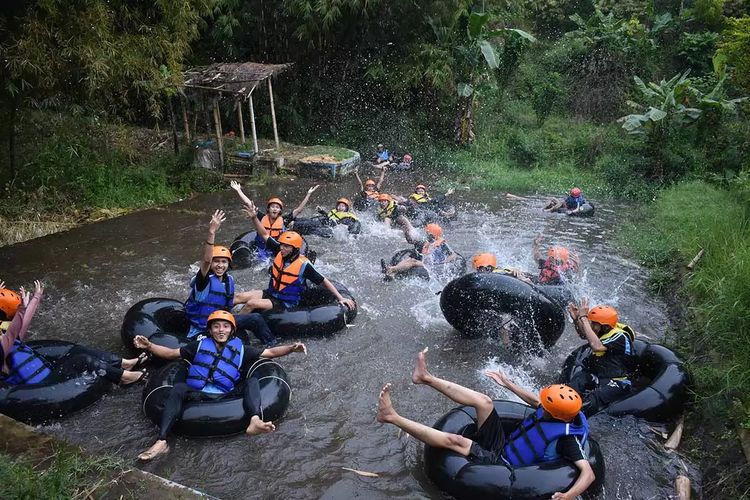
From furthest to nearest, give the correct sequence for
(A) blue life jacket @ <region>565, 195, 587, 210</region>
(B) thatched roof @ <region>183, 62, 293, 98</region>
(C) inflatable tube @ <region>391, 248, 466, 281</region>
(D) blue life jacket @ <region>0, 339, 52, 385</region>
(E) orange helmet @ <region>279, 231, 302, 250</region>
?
(B) thatched roof @ <region>183, 62, 293, 98</region>
(A) blue life jacket @ <region>565, 195, 587, 210</region>
(C) inflatable tube @ <region>391, 248, 466, 281</region>
(E) orange helmet @ <region>279, 231, 302, 250</region>
(D) blue life jacket @ <region>0, 339, 52, 385</region>

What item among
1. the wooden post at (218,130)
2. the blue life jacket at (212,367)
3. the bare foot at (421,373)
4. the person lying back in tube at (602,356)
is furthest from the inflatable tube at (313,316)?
the wooden post at (218,130)

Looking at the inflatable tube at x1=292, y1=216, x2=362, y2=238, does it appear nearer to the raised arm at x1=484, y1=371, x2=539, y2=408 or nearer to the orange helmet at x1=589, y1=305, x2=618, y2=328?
the orange helmet at x1=589, y1=305, x2=618, y2=328

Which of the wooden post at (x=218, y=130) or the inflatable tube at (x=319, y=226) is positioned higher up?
the wooden post at (x=218, y=130)

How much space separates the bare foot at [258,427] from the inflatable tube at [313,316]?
1843 mm

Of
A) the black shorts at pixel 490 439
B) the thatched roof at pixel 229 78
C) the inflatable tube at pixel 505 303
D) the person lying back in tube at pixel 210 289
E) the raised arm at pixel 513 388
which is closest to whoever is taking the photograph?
the black shorts at pixel 490 439

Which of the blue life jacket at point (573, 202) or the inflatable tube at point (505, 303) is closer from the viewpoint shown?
the inflatable tube at point (505, 303)

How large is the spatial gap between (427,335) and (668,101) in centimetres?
1086

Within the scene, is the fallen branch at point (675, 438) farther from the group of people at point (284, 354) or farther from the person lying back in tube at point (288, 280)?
the person lying back in tube at point (288, 280)

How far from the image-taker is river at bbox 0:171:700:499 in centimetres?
455

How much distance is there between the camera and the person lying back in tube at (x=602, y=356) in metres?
5.15

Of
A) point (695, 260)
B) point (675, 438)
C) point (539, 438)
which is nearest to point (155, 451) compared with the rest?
point (539, 438)

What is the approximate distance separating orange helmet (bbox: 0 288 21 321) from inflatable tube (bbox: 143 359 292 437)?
1391mm

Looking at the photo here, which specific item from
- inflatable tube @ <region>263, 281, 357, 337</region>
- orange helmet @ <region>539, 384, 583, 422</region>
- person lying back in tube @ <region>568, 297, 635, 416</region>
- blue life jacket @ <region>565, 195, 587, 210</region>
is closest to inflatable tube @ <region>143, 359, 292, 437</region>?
inflatable tube @ <region>263, 281, 357, 337</region>

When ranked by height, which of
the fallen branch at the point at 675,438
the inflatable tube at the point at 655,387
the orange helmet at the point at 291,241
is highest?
the orange helmet at the point at 291,241
